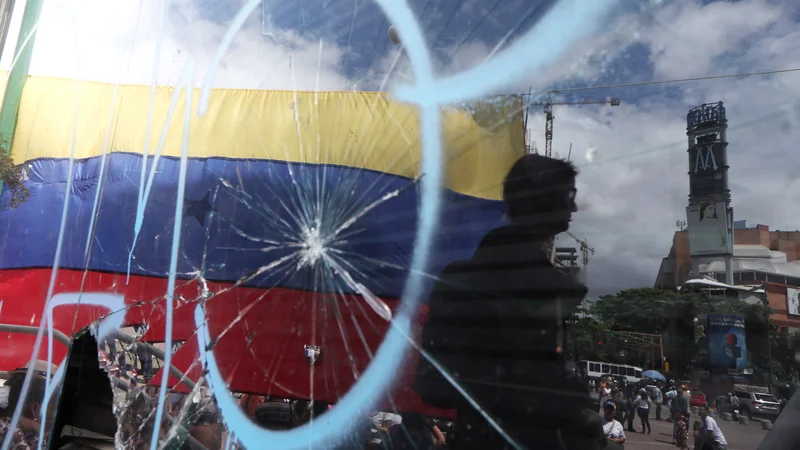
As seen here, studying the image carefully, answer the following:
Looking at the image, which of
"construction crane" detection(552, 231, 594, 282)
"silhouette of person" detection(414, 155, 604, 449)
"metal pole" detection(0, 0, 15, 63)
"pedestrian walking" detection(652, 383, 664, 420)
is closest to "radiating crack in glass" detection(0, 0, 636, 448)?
"silhouette of person" detection(414, 155, 604, 449)

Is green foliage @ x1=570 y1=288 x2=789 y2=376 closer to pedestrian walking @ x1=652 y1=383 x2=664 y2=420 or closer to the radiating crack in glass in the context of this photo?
pedestrian walking @ x1=652 y1=383 x2=664 y2=420

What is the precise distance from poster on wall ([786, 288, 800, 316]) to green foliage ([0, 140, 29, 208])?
2.88 m

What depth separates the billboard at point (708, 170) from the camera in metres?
0.85

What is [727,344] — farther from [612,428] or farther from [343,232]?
[343,232]

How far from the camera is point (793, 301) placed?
77 centimetres

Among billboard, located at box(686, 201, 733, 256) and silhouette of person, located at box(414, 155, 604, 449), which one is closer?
billboard, located at box(686, 201, 733, 256)

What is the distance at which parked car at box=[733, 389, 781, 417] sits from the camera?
746 millimetres

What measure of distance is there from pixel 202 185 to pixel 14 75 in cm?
166

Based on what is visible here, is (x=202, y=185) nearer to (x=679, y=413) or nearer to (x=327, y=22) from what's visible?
(x=327, y=22)

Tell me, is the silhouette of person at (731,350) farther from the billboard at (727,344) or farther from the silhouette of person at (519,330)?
the silhouette of person at (519,330)

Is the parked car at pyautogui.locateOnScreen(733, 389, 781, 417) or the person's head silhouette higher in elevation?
the person's head silhouette

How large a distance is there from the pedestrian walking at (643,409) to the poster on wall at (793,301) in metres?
0.23

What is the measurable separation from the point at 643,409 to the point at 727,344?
16 centimetres

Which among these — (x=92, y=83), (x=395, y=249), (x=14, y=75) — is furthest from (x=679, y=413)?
(x=14, y=75)
